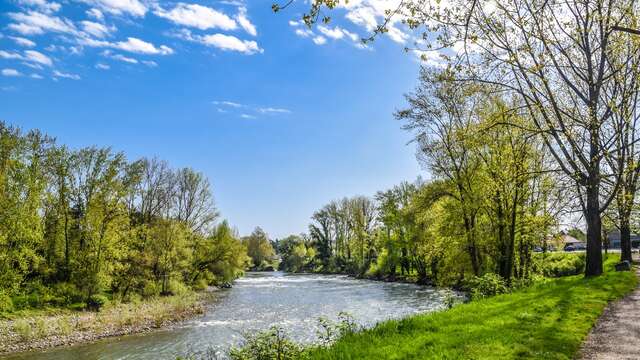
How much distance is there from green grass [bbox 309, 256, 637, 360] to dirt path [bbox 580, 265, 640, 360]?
20 centimetres

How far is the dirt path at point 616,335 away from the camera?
8.13m

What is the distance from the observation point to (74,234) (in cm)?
3456

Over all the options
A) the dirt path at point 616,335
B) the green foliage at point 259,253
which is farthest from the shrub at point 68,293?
the green foliage at point 259,253

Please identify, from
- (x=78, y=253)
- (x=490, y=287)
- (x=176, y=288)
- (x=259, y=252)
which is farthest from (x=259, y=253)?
(x=490, y=287)

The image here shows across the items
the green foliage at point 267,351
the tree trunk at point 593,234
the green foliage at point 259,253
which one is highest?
the tree trunk at point 593,234

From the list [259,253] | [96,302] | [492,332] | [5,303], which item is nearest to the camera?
[492,332]

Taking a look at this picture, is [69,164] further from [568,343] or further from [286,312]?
[568,343]

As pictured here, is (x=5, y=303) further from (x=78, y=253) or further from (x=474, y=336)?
(x=474, y=336)

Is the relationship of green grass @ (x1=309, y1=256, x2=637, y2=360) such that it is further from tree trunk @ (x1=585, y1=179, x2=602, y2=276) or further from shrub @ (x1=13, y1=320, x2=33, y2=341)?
shrub @ (x1=13, y1=320, x2=33, y2=341)

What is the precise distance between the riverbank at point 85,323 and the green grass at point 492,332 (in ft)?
59.1

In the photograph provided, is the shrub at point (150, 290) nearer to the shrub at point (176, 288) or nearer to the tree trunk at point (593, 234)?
the shrub at point (176, 288)

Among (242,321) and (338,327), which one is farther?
(242,321)

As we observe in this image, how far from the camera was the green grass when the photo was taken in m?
8.55

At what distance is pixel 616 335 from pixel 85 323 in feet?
84.8
